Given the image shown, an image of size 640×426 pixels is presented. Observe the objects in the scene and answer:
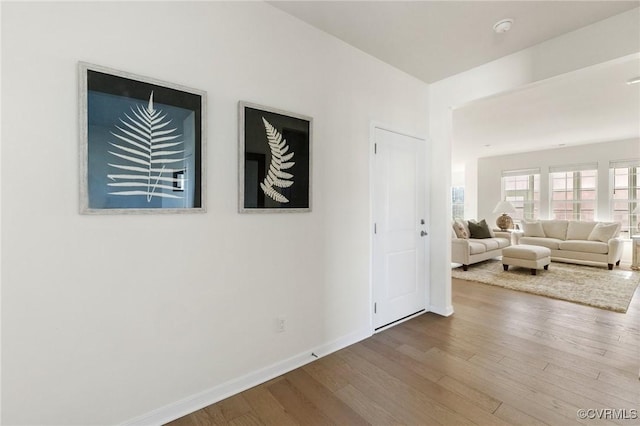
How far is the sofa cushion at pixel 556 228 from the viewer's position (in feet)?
21.9

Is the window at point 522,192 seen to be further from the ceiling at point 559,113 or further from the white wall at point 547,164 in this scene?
the ceiling at point 559,113

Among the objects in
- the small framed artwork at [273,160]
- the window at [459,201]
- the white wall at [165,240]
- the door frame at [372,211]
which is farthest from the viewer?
the window at [459,201]

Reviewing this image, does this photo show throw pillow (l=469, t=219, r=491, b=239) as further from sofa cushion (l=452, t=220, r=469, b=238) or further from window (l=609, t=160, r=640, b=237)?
window (l=609, t=160, r=640, b=237)

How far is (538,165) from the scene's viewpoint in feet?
25.3

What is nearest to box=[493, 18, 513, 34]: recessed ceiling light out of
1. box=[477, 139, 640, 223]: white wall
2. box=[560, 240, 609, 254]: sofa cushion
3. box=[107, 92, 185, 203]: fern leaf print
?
box=[107, 92, 185, 203]: fern leaf print

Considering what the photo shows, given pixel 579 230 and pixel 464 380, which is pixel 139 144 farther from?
pixel 579 230

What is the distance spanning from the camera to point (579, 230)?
649 centimetres

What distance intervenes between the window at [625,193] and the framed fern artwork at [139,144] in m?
8.65

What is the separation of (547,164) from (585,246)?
2.53 metres

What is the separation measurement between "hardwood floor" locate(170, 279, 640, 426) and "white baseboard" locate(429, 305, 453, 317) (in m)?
0.16

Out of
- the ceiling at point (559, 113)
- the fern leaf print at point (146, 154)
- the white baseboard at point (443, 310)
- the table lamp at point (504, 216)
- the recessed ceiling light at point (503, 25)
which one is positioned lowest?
the white baseboard at point (443, 310)

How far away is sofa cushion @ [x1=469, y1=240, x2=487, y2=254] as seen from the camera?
18.2 ft

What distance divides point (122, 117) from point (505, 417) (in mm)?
2677

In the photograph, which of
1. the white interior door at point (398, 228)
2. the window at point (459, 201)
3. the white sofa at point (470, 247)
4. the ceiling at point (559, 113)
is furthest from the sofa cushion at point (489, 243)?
the window at point (459, 201)
